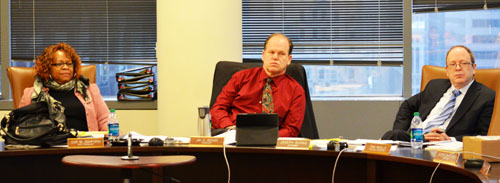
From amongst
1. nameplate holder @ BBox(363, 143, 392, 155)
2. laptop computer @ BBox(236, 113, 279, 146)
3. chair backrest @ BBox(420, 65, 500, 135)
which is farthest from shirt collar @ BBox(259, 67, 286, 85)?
nameplate holder @ BBox(363, 143, 392, 155)

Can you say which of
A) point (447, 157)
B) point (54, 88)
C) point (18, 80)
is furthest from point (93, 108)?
point (447, 157)

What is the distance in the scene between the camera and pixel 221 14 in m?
4.42

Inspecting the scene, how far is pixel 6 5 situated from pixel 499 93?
3.91m

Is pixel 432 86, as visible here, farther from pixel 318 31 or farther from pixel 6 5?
pixel 6 5

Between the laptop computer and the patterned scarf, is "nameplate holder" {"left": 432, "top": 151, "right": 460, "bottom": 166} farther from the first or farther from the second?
the patterned scarf

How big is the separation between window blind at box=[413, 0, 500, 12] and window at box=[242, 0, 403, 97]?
0.15m

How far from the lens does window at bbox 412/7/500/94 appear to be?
4902 millimetres

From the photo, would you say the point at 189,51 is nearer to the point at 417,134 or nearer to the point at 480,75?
the point at 480,75

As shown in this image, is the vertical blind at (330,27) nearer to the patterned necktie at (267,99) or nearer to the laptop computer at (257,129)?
the patterned necktie at (267,99)

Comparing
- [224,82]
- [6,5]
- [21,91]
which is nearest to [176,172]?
[224,82]

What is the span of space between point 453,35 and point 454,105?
136 centimetres

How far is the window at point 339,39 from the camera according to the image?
495 cm

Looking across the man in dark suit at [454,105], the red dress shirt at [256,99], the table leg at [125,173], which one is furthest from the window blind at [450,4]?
the table leg at [125,173]

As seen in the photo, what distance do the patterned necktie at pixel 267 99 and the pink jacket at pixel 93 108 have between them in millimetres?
1070
